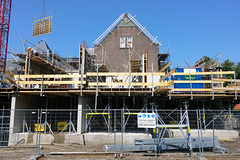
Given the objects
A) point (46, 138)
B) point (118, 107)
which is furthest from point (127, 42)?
point (46, 138)

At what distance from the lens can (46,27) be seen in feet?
97.9

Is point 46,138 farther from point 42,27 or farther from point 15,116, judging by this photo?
point 42,27

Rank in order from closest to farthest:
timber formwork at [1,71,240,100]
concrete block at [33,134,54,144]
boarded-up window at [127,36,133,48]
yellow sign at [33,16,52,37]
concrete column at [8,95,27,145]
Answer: timber formwork at [1,71,240,100] < concrete block at [33,134,54,144] < concrete column at [8,95,27,145] < boarded-up window at [127,36,133,48] < yellow sign at [33,16,52,37]

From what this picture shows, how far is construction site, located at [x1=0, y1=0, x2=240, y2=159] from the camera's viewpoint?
9.66 m

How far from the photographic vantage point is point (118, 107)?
19.8 m

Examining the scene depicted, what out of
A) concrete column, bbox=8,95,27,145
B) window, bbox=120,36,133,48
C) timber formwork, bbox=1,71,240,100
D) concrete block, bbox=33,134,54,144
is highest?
window, bbox=120,36,133,48

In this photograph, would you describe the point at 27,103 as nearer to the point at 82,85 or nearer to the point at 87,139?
the point at 82,85

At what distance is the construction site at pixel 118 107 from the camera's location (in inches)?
380

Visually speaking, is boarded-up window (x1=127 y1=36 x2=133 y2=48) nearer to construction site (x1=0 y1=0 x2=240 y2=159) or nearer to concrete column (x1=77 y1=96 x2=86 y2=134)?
construction site (x1=0 y1=0 x2=240 y2=159)

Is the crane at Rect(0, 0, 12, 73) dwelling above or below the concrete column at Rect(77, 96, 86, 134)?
above

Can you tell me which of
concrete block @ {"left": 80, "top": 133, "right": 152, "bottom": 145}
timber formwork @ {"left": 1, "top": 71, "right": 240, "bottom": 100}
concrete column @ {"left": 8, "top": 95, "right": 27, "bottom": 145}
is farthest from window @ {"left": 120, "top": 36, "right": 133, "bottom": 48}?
concrete column @ {"left": 8, "top": 95, "right": 27, "bottom": 145}

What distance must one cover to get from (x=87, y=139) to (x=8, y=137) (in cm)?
677

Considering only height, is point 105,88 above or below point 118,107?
above

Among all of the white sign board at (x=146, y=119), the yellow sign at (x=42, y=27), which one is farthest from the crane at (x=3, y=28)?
the white sign board at (x=146, y=119)
